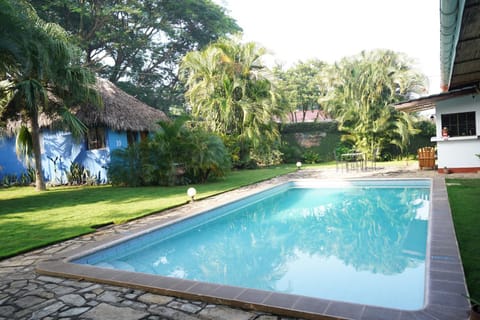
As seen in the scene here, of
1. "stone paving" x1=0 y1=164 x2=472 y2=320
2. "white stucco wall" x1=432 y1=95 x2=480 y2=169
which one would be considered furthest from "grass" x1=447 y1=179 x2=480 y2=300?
"white stucco wall" x1=432 y1=95 x2=480 y2=169

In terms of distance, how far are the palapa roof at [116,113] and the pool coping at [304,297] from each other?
1055 cm

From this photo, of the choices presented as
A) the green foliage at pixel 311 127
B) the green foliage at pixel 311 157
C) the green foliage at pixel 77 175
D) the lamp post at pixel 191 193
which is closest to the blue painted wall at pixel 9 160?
the green foliage at pixel 77 175

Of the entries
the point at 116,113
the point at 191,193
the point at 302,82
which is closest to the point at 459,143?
the point at 191,193

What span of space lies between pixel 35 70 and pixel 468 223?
1281cm

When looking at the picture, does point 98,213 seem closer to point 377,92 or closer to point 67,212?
point 67,212

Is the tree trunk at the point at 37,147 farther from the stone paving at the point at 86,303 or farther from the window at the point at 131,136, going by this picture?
the stone paving at the point at 86,303

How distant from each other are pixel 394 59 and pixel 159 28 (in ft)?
52.8

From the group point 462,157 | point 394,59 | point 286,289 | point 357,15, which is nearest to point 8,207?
point 286,289

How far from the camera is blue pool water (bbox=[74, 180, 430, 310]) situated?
178 inches

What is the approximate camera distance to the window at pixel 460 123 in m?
11.9

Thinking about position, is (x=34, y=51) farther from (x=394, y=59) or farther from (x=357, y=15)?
(x=357, y=15)

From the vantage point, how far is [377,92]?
61.3ft

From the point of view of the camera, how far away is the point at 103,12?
2145 centimetres

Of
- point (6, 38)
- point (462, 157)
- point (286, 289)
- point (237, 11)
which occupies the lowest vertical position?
point (286, 289)
